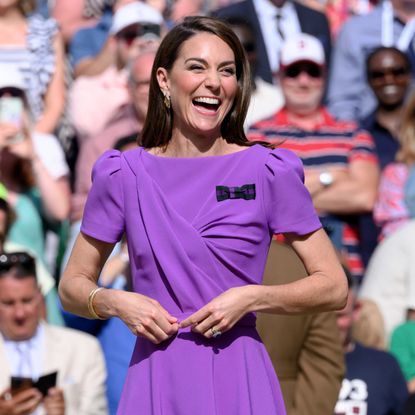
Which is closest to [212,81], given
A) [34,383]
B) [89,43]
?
[34,383]

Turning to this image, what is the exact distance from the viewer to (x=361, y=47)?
10.2 meters

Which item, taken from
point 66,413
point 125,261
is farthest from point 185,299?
point 125,261

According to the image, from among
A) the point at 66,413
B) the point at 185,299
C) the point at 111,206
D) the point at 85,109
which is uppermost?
the point at 85,109

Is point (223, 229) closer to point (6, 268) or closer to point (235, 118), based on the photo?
point (235, 118)

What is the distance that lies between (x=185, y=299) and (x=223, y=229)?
226 mm

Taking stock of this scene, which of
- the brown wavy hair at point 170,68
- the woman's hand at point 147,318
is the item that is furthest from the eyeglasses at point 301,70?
the woman's hand at point 147,318

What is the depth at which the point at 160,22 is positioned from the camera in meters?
9.63

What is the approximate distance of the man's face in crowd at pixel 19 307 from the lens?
7.07 m

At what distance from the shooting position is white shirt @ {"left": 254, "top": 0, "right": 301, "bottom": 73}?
998 cm

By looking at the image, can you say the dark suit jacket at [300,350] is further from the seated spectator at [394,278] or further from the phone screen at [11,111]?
the phone screen at [11,111]

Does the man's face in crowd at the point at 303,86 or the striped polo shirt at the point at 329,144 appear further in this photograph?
the man's face in crowd at the point at 303,86

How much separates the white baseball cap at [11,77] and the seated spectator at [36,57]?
0.03 metres

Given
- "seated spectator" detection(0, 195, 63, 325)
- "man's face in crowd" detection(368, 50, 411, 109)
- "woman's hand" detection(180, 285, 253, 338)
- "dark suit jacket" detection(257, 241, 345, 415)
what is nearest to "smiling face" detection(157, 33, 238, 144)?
"woman's hand" detection(180, 285, 253, 338)

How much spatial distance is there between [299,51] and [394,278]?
178cm
